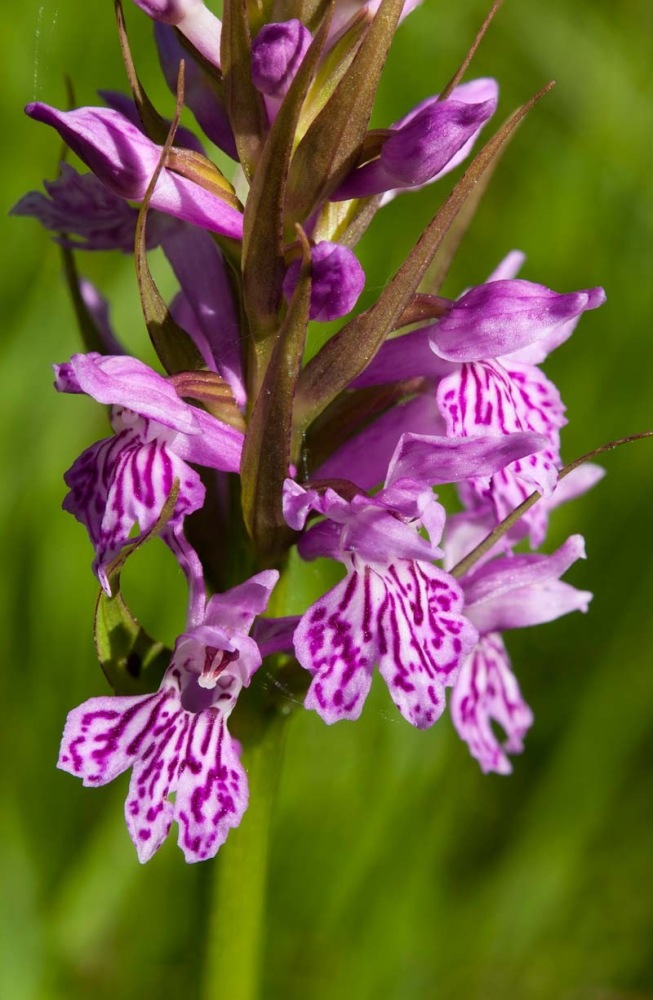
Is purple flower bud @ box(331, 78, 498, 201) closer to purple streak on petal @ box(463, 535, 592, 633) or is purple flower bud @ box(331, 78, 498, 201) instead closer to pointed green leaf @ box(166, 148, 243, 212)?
pointed green leaf @ box(166, 148, 243, 212)

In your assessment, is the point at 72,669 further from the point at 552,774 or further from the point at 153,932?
the point at 552,774


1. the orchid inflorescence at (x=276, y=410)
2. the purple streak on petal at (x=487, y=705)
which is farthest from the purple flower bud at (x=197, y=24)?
the purple streak on petal at (x=487, y=705)

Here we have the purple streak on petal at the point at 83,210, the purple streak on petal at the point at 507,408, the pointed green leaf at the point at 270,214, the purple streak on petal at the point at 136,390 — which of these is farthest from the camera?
the purple streak on petal at the point at 83,210

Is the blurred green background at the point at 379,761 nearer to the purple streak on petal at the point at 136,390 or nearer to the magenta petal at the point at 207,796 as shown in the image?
the magenta petal at the point at 207,796

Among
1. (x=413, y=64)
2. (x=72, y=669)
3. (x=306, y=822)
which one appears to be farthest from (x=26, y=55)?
(x=306, y=822)

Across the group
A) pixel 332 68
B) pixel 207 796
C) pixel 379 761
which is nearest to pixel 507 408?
pixel 332 68
